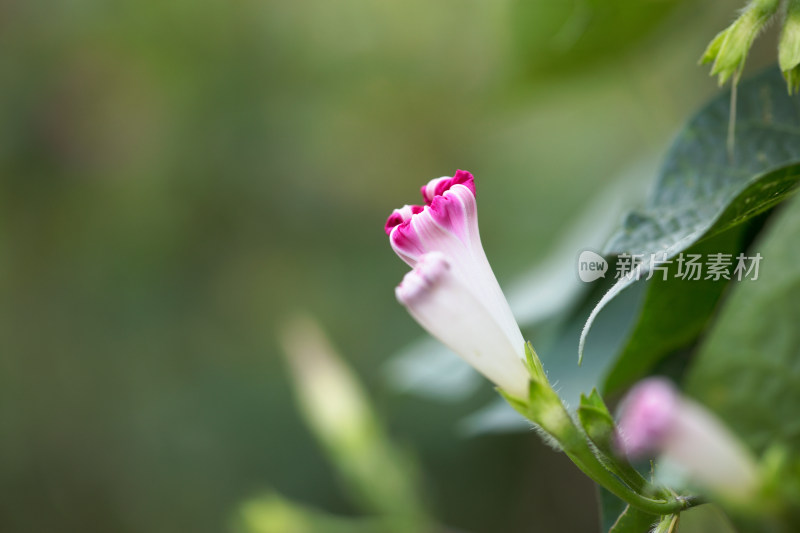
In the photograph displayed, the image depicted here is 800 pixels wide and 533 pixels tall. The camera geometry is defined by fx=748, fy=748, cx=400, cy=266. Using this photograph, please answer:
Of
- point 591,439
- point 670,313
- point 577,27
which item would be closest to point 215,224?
point 577,27

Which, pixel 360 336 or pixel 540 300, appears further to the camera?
pixel 360 336

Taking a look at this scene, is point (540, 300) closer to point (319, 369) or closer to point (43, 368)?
point (319, 369)

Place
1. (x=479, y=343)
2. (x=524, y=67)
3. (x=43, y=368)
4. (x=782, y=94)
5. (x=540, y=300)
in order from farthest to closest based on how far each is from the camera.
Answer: (x=43, y=368)
(x=524, y=67)
(x=540, y=300)
(x=782, y=94)
(x=479, y=343)

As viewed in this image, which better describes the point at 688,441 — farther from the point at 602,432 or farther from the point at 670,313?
the point at 670,313

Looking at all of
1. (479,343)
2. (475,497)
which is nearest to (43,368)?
(475,497)

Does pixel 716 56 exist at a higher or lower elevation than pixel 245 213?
lower

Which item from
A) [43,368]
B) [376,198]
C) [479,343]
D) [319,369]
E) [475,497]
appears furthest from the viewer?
[376,198]

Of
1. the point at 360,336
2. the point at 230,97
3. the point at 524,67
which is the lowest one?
the point at 524,67

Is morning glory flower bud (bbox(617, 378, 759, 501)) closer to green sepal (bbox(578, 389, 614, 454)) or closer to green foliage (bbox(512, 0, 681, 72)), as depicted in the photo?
green sepal (bbox(578, 389, 614, 454))
